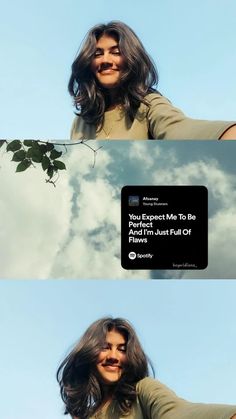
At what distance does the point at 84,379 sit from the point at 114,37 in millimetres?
869

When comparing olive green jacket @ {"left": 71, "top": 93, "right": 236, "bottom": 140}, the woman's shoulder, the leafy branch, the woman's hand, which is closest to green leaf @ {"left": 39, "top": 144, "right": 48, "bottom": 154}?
the leafy branch

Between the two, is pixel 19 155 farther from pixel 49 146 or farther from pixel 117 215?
pixel 117 215

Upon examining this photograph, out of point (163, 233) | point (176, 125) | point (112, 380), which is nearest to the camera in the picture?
point (163, 233)

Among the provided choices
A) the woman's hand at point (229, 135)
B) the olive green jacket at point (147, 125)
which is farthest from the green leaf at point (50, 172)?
the woman's hand at point (229, 135)

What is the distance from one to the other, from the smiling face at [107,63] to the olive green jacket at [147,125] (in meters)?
0.07

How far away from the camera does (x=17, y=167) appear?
1.54 metres

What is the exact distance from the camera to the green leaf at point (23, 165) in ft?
5.05

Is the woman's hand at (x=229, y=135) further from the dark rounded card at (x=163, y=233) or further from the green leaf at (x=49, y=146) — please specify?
the green leaf at (x=49, y=146)

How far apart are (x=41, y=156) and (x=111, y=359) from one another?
56 centimetres

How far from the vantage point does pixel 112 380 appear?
1.73 metres

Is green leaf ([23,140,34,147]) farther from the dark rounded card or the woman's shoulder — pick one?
the woman's shoulder

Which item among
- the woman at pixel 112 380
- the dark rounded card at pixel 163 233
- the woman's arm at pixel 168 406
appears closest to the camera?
the dark rounded card at pixel 163 233

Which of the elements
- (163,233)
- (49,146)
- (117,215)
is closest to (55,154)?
(49,146)

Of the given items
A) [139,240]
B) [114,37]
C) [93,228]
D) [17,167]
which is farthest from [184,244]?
[114,37]
